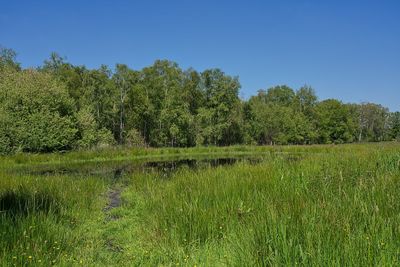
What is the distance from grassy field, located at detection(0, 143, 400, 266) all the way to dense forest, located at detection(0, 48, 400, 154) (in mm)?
22459

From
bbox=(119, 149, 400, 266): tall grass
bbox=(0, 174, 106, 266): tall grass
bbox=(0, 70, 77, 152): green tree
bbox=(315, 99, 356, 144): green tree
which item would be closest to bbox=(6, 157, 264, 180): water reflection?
bbox=(0, 174, 106, 266): tall grass

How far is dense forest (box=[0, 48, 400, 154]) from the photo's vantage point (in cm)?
3231

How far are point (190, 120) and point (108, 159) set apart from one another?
34.7m

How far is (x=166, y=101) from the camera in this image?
6319cm

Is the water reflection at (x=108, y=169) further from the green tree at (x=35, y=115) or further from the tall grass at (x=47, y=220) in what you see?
the green tree at (x=35, y=115)

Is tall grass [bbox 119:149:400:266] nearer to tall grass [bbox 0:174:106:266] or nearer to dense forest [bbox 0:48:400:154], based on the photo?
tall grass [bbox 0:174:106:266]

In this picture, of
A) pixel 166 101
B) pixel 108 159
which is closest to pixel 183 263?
pixel 108 159

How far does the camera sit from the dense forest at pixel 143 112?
106 feet

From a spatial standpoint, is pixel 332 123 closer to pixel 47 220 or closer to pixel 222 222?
pixel 222 222

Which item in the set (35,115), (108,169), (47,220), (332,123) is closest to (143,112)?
(35,115)

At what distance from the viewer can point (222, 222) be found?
6238mm

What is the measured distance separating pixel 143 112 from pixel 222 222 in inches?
2284

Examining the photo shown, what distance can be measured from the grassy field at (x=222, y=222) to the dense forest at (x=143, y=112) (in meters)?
22.5

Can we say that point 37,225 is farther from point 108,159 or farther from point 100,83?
point 100,83
